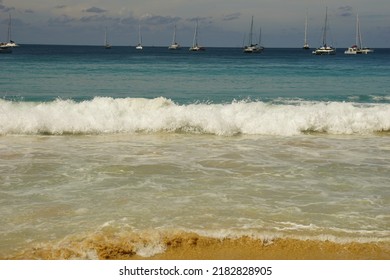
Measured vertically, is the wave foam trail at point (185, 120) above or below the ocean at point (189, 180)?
above

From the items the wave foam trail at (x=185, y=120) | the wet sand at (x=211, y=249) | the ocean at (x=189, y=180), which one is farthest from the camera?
the wave foam trail at (x=185, y=120)

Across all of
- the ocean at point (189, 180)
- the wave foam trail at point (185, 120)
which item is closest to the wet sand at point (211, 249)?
the ocean at point (189, 180)

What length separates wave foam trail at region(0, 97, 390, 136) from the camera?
587 inches

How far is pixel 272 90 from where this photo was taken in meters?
29.5

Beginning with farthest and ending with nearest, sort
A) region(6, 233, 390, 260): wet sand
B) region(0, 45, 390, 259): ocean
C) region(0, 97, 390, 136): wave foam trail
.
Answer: region(0, 97, 390, 136): wave foam trail, region(0, 45, 390, 259): ocean, region(6, 233, 390, 260): wet sand

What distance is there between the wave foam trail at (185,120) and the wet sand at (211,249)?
9.12 meters

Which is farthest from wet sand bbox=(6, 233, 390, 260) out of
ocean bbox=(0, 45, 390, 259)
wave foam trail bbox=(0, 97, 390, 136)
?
wave foam trail bbox=(0, 97, 390, 136)

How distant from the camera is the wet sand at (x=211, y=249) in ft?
18.2

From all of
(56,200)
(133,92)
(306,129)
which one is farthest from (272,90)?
(56,200)

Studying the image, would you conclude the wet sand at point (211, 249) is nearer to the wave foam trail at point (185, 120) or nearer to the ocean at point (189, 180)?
the ocean at point (189, 180)

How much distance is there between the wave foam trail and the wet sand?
29.9 ft

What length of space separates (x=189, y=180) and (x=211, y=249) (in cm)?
328

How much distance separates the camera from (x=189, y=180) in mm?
8953

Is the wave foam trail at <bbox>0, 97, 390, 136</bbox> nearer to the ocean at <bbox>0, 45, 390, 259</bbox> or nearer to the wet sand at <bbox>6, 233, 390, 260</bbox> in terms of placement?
the ocean at <bbox>0, 45, 390, 259</bbox>
